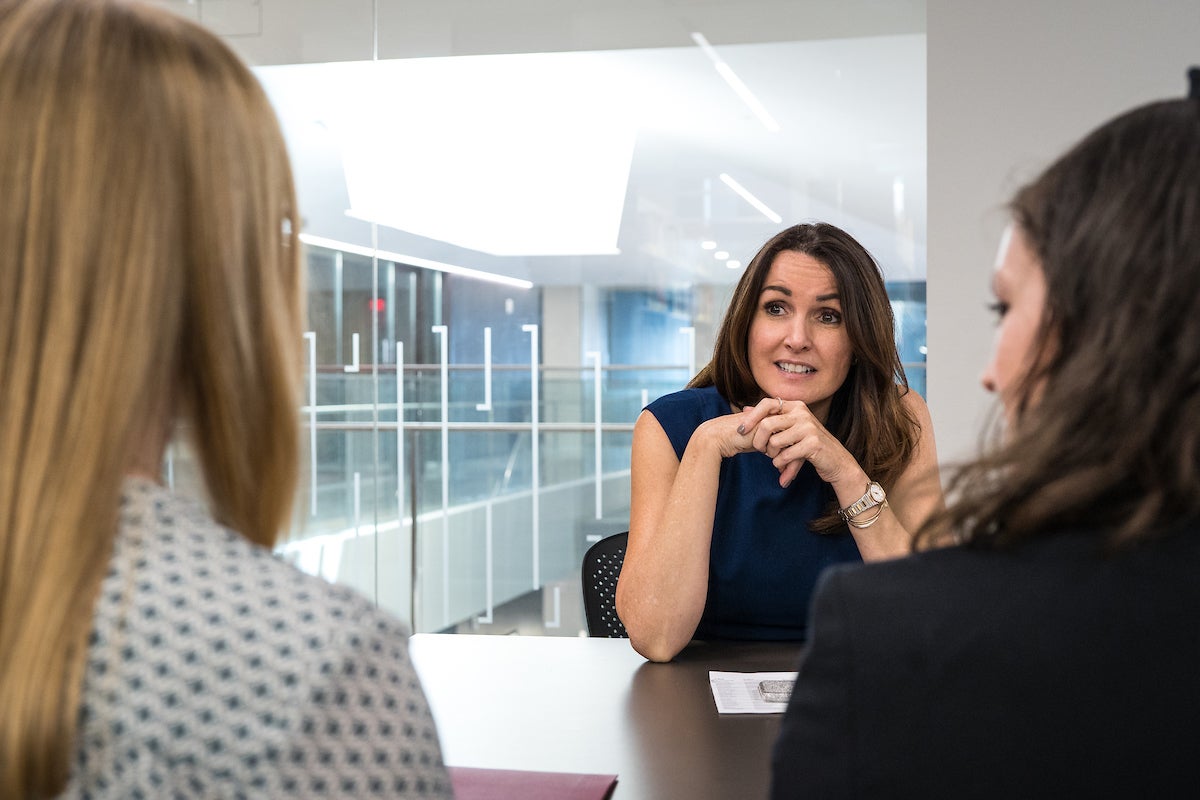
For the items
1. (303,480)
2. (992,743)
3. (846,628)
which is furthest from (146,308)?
(992,743)

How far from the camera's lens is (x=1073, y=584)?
0.73m

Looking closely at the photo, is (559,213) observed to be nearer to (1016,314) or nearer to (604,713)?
(604,713)

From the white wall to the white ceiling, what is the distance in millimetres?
124

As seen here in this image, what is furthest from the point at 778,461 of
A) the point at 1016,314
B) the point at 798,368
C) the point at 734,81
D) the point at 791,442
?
the point at 734,81

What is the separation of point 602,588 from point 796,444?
2.09 ft

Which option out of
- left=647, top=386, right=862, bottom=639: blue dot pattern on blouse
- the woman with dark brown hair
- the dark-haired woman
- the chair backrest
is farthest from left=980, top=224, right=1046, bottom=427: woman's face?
the chair backrest

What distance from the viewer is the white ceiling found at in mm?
3791

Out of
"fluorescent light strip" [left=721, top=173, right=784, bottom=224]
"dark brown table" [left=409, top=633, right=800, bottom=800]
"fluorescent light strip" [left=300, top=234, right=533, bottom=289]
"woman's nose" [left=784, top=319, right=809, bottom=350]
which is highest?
"fluorescent light strip" [left=721, top=173, right=784, bottom=224]

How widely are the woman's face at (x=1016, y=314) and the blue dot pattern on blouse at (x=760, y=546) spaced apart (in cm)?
114

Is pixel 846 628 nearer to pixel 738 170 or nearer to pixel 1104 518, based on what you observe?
pixel 1104 518

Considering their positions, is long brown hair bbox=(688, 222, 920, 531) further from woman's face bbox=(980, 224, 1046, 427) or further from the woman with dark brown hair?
the woman with dark brown hair

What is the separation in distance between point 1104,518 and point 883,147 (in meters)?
3.26

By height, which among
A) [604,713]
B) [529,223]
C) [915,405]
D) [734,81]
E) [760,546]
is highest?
[734,81]

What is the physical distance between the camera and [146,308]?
718 mm
